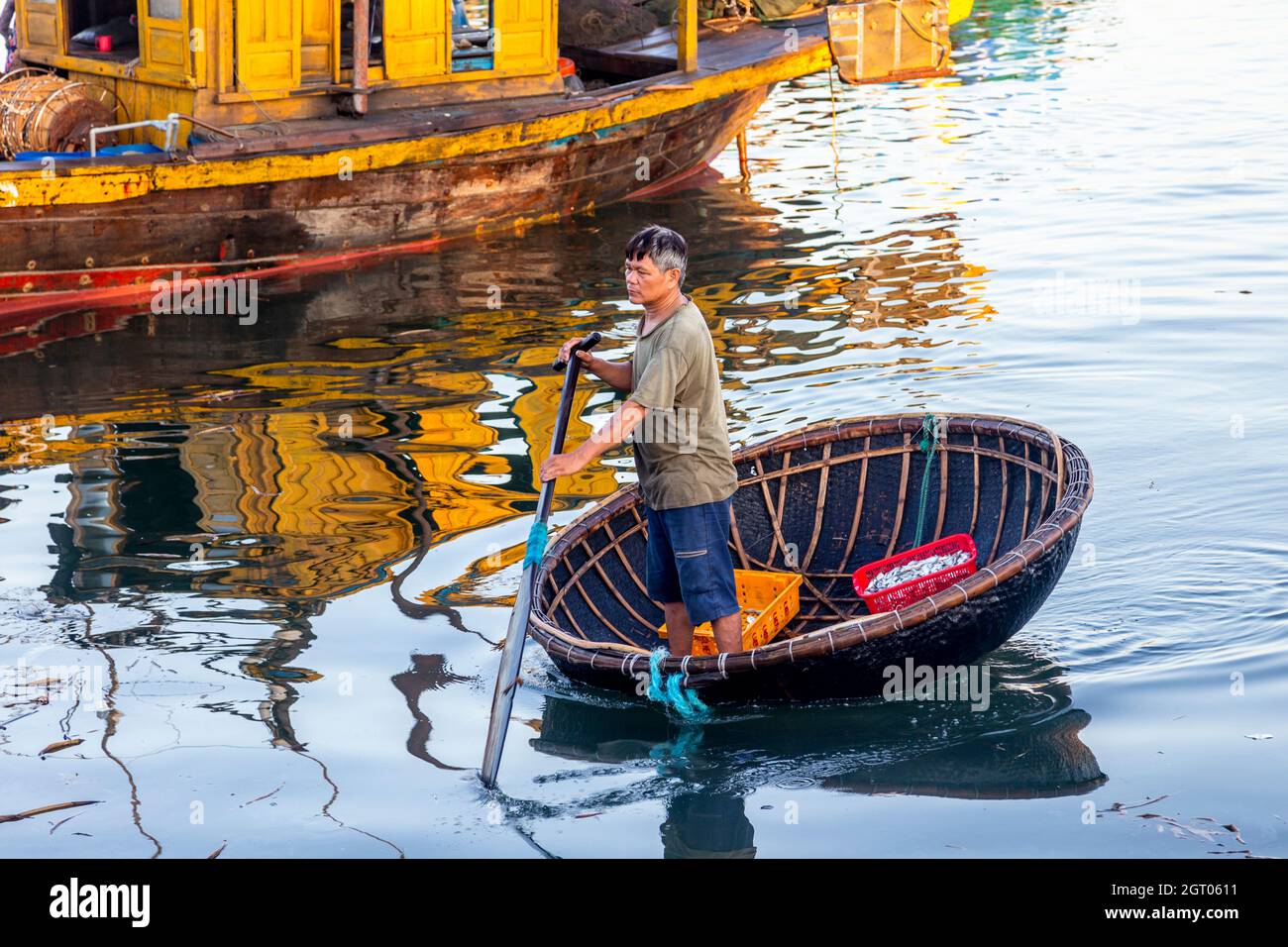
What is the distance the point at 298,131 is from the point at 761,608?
6525 millimetres

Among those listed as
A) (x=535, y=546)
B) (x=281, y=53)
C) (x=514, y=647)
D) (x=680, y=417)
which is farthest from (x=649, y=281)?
(x=281, y=53)

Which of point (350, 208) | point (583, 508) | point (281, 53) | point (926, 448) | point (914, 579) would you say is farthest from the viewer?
point (350, 208)

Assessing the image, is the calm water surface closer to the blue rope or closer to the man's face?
the blue rope

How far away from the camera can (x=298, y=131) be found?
1127 cm

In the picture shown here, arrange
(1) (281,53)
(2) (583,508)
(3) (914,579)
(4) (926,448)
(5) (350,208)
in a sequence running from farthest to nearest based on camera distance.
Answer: (5) (350,208) → (1) (281,53) → (2) (583,508) → (4) (926,448) → (3) (914,579)

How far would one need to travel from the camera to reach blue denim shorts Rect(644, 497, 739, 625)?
17.5ft

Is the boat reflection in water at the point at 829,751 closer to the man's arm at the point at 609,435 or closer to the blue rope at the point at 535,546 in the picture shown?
A: the blue rope at the point at 535,546

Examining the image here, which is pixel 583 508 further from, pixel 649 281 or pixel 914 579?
pixel 649 281

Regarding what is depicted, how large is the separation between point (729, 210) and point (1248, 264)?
15.7 ft

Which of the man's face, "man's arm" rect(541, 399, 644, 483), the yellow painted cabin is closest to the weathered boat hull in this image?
the yellow painted cabin

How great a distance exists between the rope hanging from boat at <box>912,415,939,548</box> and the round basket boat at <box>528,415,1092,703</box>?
3cm

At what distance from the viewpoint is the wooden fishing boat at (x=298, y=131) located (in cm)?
1071
